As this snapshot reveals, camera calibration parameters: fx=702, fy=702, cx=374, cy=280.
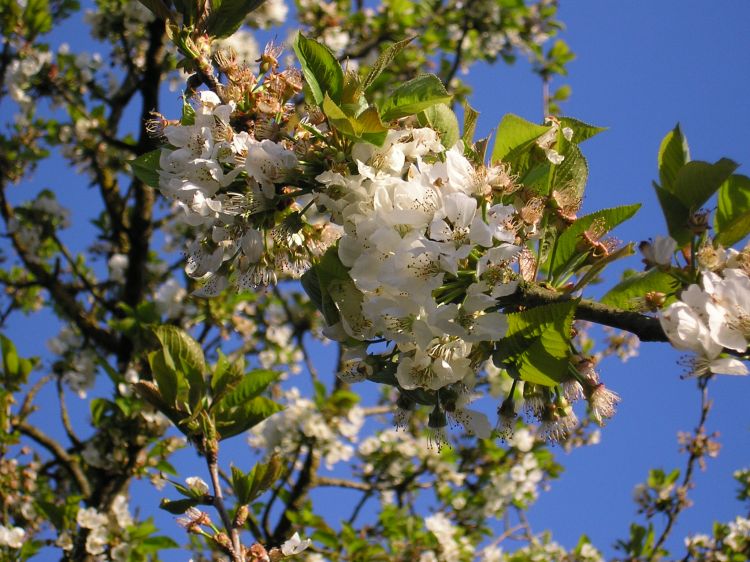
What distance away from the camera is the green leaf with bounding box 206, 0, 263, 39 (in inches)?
59.6

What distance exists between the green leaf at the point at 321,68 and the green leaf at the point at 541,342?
53cm

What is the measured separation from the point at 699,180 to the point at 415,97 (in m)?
0.50

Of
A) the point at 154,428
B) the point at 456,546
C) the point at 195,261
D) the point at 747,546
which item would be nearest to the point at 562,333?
the point at 195,261

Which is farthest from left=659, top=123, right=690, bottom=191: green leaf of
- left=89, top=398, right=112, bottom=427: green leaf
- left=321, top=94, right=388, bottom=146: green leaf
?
left=89, top=398, right=112, bottom=427: green leaf

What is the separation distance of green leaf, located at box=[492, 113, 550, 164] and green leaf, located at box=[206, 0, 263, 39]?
0.63 metres

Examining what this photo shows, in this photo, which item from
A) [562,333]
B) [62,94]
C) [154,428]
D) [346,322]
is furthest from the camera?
[62,94]

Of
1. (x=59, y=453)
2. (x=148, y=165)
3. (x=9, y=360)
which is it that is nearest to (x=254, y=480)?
(x=148, y=165)

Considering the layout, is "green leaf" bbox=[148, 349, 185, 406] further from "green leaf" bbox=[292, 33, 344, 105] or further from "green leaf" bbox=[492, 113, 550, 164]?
"green leaf" bbox=[492, 113, 550, 164]

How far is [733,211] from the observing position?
113cm

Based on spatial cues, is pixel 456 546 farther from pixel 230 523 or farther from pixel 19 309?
pixel 19 309

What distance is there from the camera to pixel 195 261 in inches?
58.0

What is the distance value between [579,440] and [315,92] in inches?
224

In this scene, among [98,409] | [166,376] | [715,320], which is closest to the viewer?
[715,320]

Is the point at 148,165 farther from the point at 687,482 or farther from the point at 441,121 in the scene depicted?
the point at 687,482
